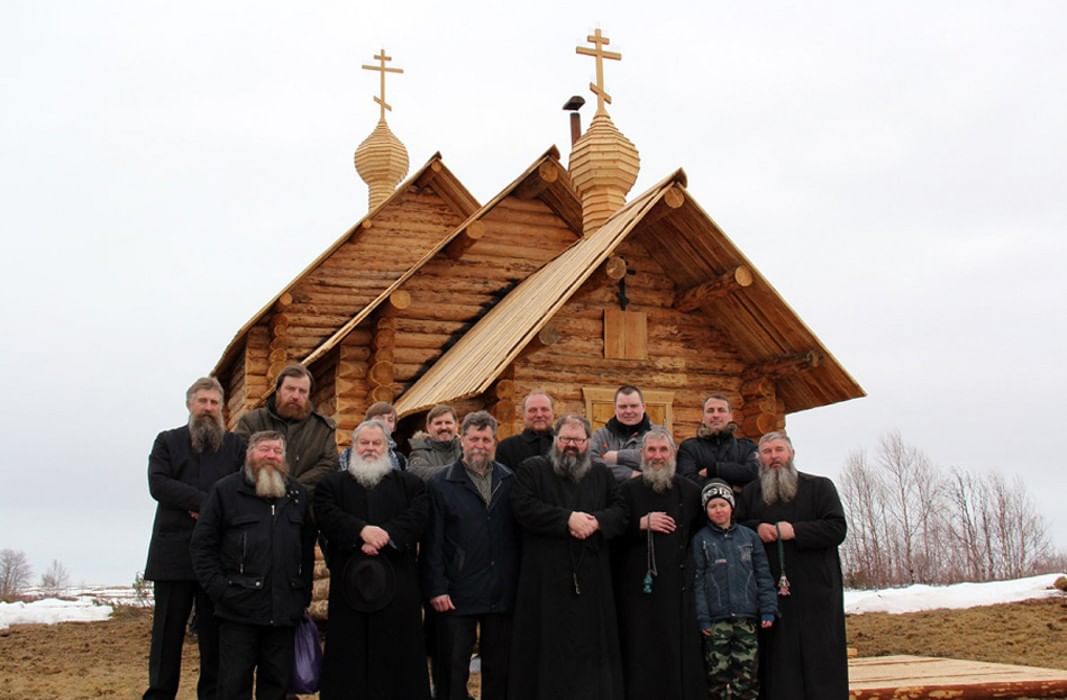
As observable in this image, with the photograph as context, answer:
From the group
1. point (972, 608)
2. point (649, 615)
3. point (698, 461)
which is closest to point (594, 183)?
point (972, 608)

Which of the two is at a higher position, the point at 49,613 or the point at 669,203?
the point at 669,203

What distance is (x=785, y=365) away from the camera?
12.3 m

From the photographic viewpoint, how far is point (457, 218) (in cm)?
2006

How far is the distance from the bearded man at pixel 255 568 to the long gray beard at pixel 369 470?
41 cm

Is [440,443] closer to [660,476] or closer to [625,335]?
[660,476]

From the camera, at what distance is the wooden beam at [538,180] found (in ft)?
55.0

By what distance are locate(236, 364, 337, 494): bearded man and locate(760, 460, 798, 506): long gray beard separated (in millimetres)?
2757

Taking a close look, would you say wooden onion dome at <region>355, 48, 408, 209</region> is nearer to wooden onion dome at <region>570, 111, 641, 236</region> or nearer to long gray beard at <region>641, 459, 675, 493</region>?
wooden onion dome at <region>570, 111, 641, 236</region>

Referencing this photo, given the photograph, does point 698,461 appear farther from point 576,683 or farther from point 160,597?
point 160,597

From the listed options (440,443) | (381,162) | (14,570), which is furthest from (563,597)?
(14,570)

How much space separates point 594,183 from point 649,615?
10.8 meters

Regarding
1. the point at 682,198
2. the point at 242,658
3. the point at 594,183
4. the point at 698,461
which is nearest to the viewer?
the point at 242,658

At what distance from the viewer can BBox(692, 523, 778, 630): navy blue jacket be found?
6910mm

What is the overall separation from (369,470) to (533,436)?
127cm
